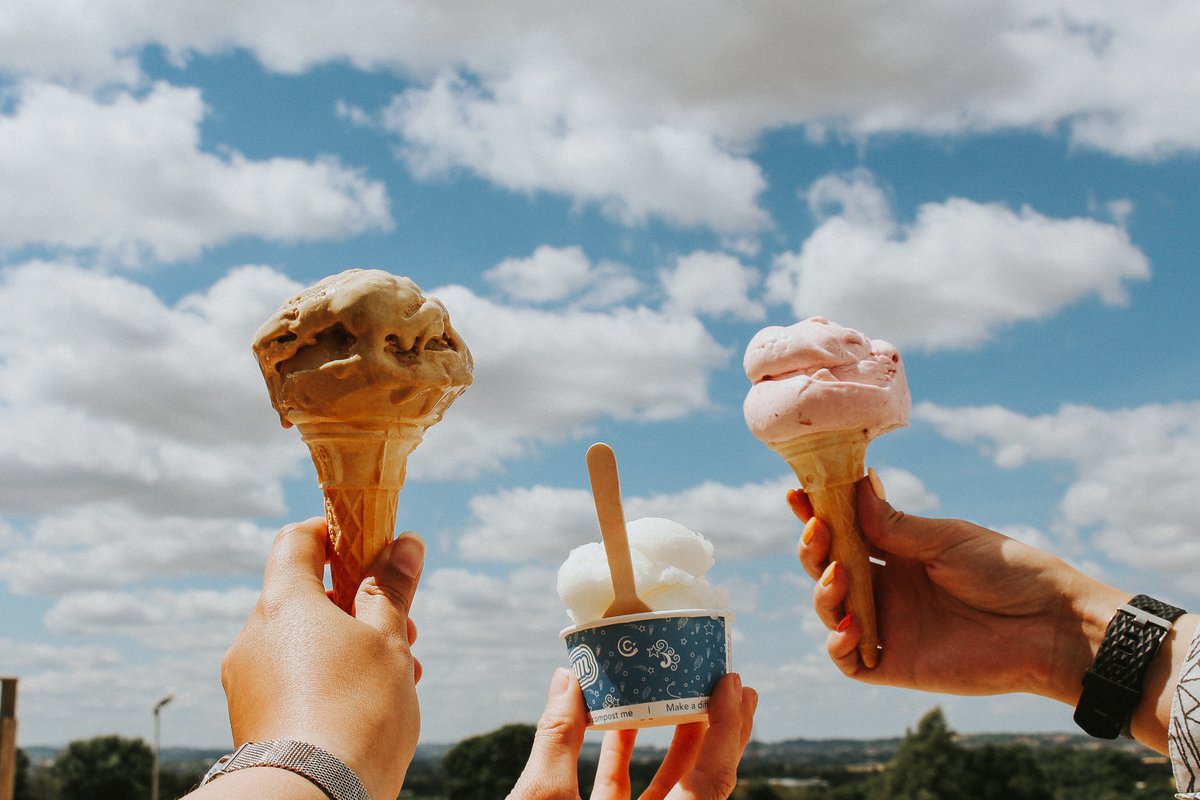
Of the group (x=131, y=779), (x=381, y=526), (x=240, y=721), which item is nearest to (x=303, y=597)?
(x=240, y=721)

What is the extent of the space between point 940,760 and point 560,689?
77.9m

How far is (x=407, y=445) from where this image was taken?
13.3ft

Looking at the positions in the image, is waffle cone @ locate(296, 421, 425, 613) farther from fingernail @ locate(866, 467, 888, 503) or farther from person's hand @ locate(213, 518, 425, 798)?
fingernail @ locate(866, 467, 888, 503)

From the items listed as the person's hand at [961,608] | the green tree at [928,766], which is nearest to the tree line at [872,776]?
the green tree at [928,766]

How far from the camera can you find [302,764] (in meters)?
2.49

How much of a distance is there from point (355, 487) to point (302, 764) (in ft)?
5.20

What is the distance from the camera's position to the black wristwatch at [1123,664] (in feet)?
12.5

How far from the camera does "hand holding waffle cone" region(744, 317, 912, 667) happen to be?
4203 mm

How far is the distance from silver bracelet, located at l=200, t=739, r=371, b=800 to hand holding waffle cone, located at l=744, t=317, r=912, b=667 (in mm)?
2389

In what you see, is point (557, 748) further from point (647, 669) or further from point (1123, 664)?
point (1123, 664)

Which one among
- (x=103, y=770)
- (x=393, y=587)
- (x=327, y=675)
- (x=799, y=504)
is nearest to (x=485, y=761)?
(x=103, y=770)

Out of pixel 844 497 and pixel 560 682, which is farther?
pixel 844 497

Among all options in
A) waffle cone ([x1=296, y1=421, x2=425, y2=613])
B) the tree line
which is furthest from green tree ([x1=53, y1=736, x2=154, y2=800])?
waffle cone ([x1=296, y1=421, x2=425, y2=613])

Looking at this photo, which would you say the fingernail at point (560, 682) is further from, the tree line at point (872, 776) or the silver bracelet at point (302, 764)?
the tree line at point (872, 776)
